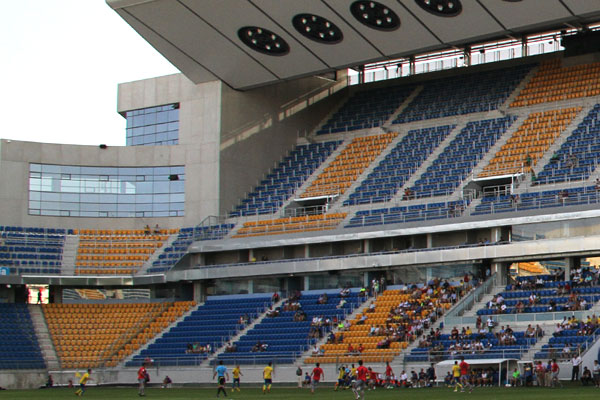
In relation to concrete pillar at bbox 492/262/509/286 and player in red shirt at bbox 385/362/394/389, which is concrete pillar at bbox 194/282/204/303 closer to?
concrete pillar at bbox 492/262/509/286

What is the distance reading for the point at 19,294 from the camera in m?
67.7

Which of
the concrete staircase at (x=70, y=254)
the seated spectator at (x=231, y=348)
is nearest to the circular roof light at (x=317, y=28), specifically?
the seated spectator at (x=231, y=348)

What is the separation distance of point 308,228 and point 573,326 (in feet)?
68.4

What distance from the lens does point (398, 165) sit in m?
69.1

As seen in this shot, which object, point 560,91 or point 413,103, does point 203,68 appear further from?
point 560,91

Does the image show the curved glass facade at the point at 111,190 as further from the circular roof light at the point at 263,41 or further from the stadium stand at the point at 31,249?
the circular roof light at the point at 263,41

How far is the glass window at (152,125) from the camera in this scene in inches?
2921

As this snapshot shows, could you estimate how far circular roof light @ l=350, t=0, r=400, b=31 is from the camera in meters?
61.2

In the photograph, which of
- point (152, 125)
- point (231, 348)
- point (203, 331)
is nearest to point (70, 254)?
point (152, 125)

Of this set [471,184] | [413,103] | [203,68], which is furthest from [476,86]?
[203,68]

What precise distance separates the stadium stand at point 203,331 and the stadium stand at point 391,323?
24.4 ft

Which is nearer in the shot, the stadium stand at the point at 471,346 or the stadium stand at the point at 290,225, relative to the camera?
the stadium stand at the point at 471,346

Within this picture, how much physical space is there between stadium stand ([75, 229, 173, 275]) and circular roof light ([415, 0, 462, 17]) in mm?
22063

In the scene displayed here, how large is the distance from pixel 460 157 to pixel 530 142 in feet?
13.7
